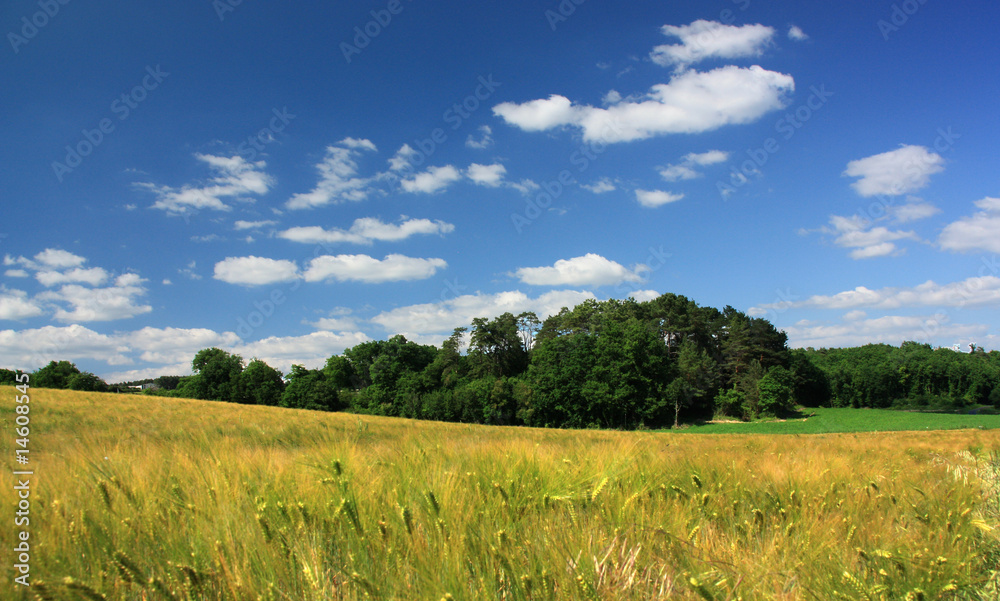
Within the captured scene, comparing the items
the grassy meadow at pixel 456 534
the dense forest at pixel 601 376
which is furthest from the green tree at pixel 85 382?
the grassy meadow at pixel 456 534

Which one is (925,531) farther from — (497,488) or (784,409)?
(784,409)

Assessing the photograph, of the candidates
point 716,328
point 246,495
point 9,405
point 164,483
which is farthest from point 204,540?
point 716,328

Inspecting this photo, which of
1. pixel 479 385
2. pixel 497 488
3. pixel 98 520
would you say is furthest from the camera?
pixel 479 385

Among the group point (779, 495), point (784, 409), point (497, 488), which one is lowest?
point (784, 409)

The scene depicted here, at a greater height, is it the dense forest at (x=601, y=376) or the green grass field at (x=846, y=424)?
the dense forest at (x=601, y=376)

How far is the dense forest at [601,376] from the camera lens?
189 ft

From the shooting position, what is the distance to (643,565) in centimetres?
208

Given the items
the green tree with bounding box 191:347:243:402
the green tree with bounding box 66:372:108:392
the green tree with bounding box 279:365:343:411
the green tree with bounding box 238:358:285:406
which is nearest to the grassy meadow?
the green tree with bounding box 66:372:108:392

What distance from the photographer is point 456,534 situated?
2.03 m

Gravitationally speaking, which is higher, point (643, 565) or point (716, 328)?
point (716, 328)

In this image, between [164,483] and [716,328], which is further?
[716,328]

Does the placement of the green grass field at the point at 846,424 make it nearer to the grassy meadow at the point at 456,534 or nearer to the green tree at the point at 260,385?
the grassy meadow at the point at 456,534

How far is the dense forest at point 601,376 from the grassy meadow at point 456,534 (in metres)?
53.7

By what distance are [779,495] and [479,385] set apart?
5995 cm
